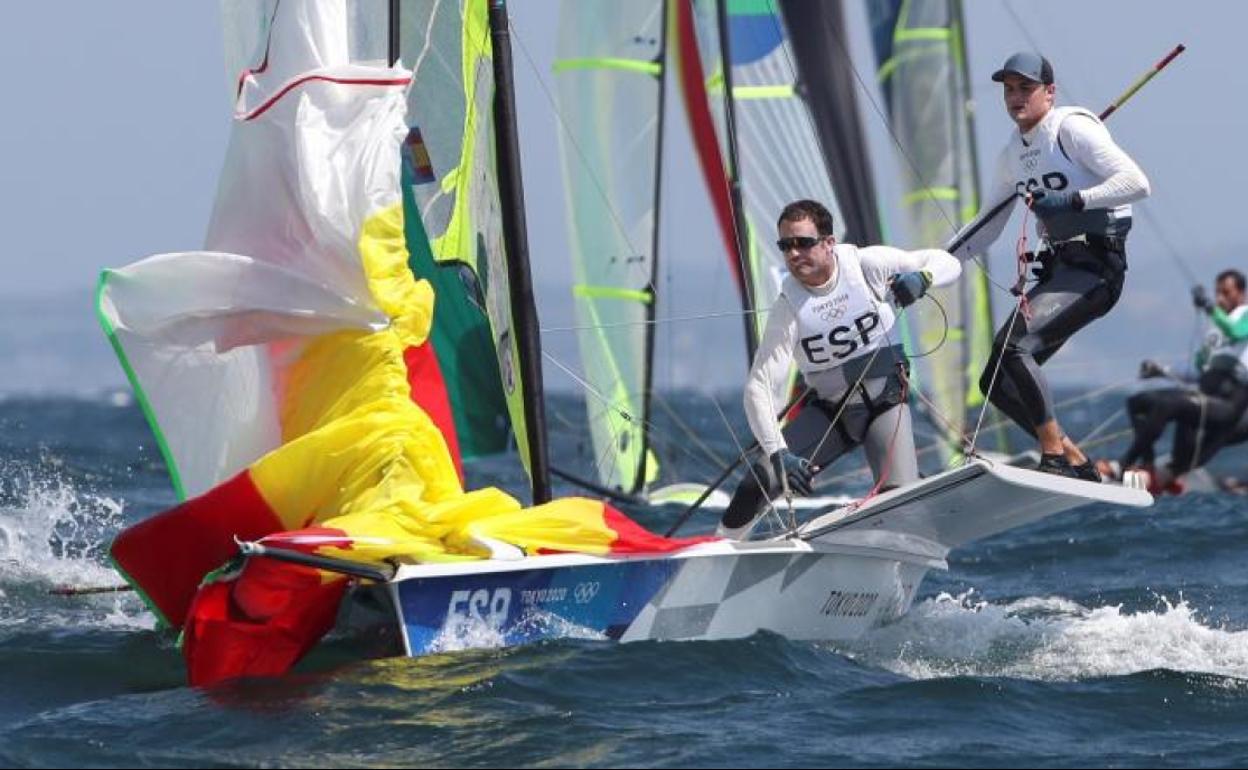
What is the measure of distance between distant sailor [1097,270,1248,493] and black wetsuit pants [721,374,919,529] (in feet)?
24.8

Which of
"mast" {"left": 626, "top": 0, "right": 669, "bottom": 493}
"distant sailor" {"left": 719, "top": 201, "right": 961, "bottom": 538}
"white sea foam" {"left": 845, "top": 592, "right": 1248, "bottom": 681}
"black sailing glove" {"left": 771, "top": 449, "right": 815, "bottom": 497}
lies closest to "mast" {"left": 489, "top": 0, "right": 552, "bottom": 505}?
"distant sailor" {"left": 719, "top": 201, "right": 961, "bottom": 538}

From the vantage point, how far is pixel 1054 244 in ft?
27.3

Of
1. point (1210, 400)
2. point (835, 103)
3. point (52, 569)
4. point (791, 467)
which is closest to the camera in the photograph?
point (791, 467)

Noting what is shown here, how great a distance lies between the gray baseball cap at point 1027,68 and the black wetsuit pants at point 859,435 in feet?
3.82

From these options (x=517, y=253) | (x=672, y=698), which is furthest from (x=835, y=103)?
(x=672, y=698)

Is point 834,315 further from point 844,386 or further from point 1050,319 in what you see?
point 1050,319

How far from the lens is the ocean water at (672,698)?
6.59 meters

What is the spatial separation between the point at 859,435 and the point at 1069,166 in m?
1.24

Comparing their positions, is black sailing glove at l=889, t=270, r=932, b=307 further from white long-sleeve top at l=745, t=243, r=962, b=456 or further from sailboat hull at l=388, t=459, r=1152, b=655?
sailboat hull at l=388, t=459, r=1152, b=655

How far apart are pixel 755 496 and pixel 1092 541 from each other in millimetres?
5019

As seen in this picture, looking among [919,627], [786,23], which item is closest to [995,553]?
[919,627]

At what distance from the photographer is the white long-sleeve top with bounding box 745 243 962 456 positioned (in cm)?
811

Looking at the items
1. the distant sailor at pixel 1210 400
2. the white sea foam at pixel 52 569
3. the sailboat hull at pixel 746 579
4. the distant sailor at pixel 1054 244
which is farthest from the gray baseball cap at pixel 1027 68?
the distant sailor at pixel 1210 400

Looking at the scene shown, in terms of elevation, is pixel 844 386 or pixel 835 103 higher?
pixel 835 103
